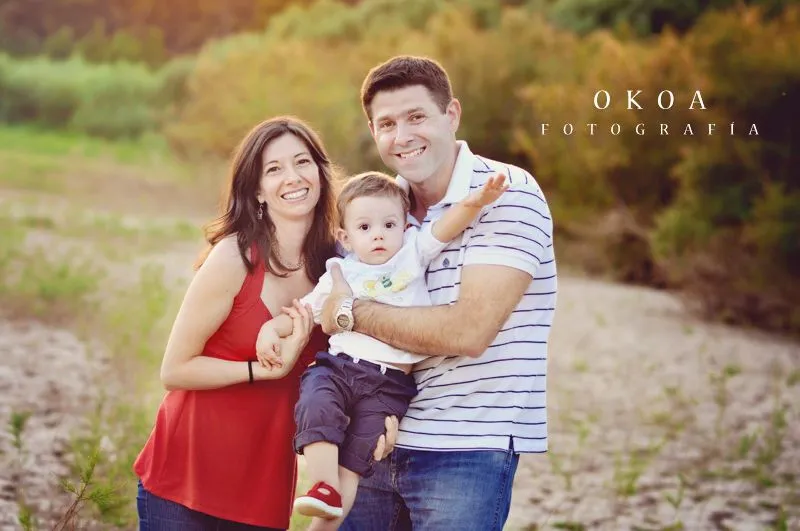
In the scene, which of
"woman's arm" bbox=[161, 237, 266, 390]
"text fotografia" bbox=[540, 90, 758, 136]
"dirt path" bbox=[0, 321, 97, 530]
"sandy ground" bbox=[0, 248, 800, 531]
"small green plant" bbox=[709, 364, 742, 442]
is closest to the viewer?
"woman's arm" bbox=[161, 237, 266, 390]

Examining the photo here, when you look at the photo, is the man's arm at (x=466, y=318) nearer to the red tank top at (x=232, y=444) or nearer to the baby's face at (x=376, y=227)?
the baby's face at (x=376, y=227)

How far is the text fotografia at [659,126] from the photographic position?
1195 cm

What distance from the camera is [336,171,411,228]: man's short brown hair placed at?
3352 mm

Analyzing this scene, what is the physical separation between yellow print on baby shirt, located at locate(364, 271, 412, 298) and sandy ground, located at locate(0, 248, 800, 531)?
239 cm

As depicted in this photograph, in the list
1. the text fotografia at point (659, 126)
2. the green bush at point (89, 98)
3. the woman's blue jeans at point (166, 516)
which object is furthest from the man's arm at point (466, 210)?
the green bush at point (89, 98)

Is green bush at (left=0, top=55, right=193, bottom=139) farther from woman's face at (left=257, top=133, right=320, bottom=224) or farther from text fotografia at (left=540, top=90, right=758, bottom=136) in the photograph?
woman's face at (left=257, top=133, right=320, bottom=224)

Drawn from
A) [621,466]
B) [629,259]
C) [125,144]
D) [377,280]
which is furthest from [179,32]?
[377,280]

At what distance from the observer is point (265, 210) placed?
11.6 ft

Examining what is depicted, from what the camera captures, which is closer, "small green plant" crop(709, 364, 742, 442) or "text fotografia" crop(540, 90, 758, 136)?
"small green plant" crop(709, 364, 742, 442)

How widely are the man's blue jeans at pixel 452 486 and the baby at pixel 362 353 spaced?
0.13 meters

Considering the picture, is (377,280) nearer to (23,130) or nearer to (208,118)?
(208,118)

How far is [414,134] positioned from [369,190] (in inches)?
9.5

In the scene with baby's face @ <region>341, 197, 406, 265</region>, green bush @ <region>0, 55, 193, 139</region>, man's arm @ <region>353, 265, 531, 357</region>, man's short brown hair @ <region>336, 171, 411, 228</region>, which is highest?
green bush @ <region>0, 55, 193, 139</region>

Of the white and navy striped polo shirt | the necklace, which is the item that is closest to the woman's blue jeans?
the white and navy striped polo shirt
